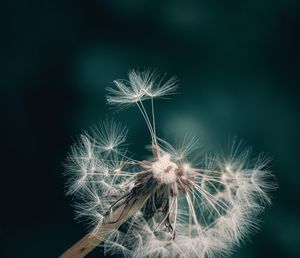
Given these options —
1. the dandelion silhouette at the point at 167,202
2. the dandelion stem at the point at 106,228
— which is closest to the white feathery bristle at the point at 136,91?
the dandelion silhouette at the point at 167,202

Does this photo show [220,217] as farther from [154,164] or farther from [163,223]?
[154,164]

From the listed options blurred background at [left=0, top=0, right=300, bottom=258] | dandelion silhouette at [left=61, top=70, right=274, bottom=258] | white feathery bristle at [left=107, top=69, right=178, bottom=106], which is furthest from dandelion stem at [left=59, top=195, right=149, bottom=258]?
blurred background at [left=0, top=0, right=300, bottom=258]

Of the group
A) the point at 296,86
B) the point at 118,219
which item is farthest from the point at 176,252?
the point at 296,86

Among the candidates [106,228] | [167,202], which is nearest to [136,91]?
[167,202]

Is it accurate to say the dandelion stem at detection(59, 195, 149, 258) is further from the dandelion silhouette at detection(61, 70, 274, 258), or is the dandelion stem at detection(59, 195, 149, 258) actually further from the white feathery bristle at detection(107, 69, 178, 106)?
the white feathery bristle at detection(107, 69, 178, 106)

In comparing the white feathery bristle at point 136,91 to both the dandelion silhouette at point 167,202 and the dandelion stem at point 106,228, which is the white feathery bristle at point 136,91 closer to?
the dandelion silhouette at point 167,202

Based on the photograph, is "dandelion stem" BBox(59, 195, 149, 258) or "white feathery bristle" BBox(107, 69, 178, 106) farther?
"white feathery bristle" BBox(107, 69, 178, 106)

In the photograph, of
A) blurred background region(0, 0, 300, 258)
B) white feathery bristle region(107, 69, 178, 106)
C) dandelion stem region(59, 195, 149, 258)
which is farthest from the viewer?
blurred background region(0, 0, 300, 258)
